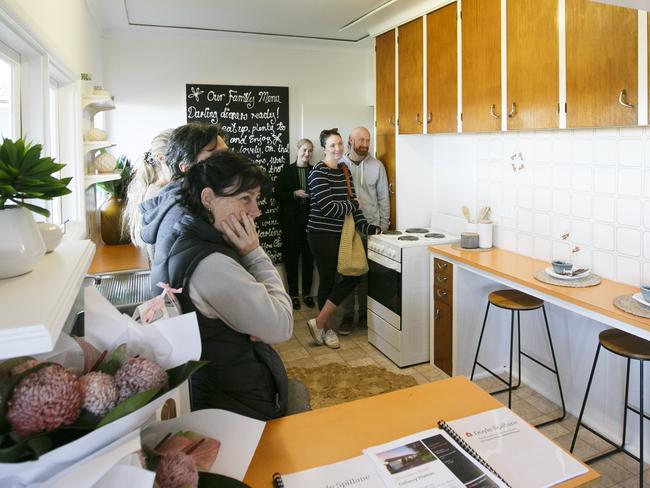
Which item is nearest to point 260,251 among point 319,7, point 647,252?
point 647,252

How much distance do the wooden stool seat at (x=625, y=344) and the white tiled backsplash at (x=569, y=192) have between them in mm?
344

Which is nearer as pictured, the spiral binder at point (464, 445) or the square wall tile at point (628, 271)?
the spiral binder at point (464, 445)

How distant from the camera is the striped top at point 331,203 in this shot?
3869mm

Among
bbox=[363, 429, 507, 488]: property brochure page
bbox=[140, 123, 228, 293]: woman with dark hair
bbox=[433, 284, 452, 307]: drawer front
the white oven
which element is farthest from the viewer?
the white oven

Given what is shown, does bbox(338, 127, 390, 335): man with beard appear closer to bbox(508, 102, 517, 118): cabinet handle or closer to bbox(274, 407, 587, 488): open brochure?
bbox(508, 102, 517, 118): cabinet handle

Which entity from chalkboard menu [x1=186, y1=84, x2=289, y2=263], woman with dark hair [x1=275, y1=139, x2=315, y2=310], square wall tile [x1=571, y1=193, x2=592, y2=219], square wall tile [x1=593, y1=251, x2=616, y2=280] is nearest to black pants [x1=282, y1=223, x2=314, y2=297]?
woman with dark hair [x1=275, y1=139, x2=315, y2=310]

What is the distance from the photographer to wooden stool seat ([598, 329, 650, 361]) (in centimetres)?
215

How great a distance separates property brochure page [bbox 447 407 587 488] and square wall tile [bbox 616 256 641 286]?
1548 millimetres

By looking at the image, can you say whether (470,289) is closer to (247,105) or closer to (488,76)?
(488,76)

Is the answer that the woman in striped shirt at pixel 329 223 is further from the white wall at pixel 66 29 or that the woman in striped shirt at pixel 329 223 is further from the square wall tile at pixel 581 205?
the white wall at pixel 66 29

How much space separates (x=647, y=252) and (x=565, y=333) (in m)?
0.72

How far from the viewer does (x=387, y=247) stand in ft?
11.9

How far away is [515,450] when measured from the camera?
1.22 metres

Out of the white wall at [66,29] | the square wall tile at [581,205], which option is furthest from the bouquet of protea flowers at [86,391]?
the square wall tile at [581,205]
